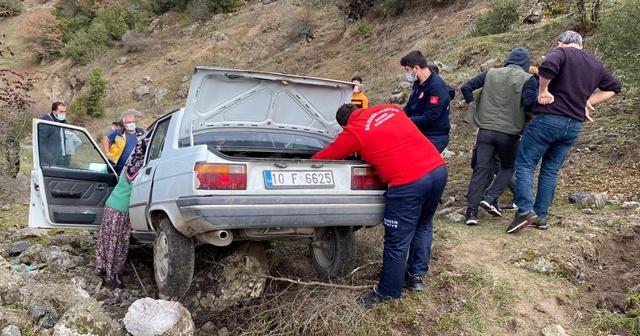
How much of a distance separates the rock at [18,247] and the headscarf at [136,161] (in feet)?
5.80

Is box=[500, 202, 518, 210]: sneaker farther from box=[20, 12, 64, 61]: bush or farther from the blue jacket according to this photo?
box=[20, 12, 64, 61]: bush

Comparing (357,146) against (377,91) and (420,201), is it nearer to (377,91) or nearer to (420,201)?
(420,201)

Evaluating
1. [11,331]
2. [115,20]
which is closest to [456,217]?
[11,331]

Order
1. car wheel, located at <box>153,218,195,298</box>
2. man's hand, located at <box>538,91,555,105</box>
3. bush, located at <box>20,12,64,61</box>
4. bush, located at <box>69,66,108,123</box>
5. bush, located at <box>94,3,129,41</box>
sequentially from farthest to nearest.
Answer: bush, located at <box>20,12,64,61</box> < bush, located at <box>94,3,129,41</box> < bush, located at <box>69,66,108,123</box> < man's hand, located at <box>538,91,555,105</box> < car wheel, located at <box>153,218,195,298</box>

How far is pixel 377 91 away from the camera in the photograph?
1162 cm

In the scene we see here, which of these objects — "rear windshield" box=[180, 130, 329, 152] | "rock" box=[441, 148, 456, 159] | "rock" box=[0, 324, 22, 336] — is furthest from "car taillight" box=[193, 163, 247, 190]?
"rock" box=[441, 148, 456, 159]

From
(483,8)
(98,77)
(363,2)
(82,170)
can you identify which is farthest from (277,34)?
(82,170)

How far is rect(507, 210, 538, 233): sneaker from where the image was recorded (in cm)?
446

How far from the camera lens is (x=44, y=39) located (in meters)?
36.2

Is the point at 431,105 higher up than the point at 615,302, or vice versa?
the point at 431,105

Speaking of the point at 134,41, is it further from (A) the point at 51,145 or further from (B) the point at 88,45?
(A) the point at 51,145

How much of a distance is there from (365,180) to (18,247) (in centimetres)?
411

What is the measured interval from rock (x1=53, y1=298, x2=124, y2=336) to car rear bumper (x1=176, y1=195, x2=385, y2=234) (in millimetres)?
806

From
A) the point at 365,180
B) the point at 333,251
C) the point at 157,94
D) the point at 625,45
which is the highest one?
the point at 625,45
